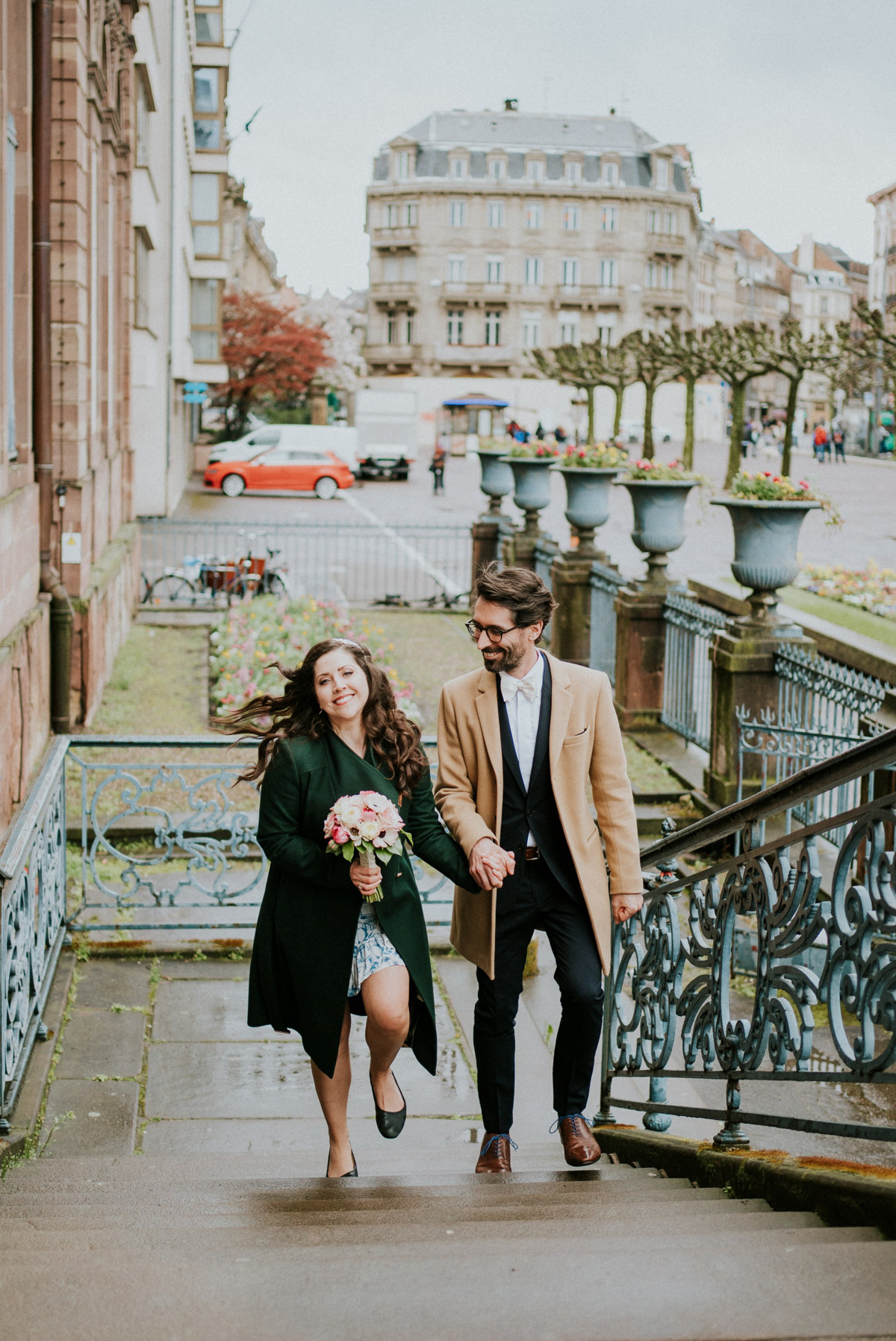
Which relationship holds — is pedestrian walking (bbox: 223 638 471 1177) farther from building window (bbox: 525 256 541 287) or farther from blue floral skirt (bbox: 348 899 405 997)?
building window (bbox: 525 256 541 287)

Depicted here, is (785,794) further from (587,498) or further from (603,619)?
(587,498)

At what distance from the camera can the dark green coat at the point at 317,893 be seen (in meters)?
4.26

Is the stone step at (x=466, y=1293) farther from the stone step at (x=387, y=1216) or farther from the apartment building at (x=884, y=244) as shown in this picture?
the apartment building at (x=884, y=244)

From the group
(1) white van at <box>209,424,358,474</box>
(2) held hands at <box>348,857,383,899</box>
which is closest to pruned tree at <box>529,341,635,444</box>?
(1) white van at <box>209,424,358,474</box>

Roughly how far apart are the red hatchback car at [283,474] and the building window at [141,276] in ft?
53.4

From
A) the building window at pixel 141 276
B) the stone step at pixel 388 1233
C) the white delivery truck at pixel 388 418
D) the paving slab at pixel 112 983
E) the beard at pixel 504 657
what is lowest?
the paving slab at pixel 112 983

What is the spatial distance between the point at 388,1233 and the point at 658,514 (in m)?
11.1

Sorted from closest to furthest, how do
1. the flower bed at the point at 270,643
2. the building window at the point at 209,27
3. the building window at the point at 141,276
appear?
the flower bed at the point at 270,643 < the building window at the point at 141,276 < the building window at the point at 209,27

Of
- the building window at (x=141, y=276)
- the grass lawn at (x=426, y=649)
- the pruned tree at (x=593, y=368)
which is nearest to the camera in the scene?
the grass lawn at (x=426, y=649)

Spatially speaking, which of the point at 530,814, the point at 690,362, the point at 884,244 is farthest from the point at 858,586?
the point at 884,244

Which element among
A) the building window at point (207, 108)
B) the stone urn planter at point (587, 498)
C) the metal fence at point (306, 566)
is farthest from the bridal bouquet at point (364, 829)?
the building window at point (207, 108)

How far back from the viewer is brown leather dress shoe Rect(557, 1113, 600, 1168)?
15.3 ft

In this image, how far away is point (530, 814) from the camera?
14.6 feet

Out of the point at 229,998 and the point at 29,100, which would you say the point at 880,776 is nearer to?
the point at 229,998
